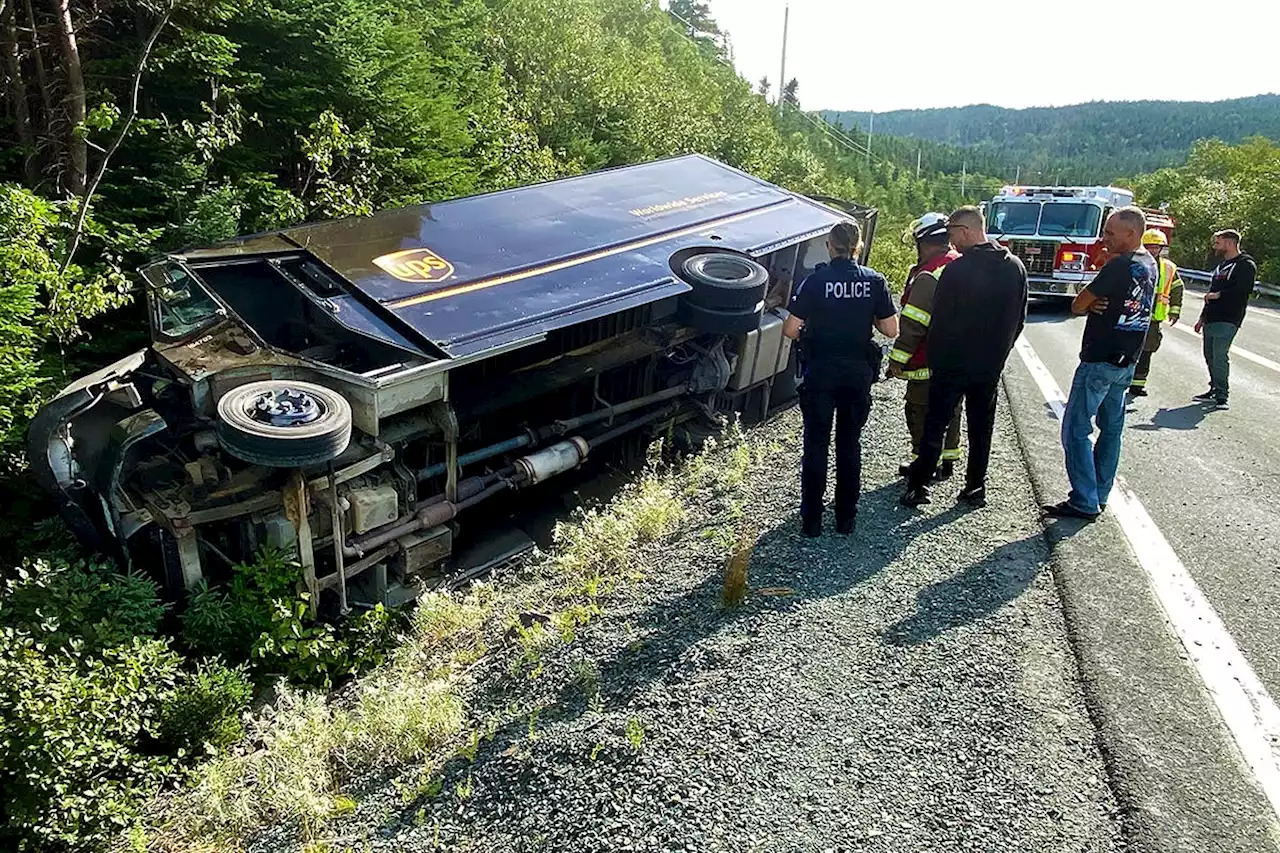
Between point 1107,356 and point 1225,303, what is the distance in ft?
14.5

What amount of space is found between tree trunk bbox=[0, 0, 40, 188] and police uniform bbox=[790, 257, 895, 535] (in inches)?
250

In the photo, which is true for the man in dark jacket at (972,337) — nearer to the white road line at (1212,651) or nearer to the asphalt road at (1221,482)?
the white road line at (1212,651)

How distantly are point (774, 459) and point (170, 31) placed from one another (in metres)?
6.66

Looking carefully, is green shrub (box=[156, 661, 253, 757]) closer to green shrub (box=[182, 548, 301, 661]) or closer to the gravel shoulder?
green shrub (box=[182, 548, 301, 661])

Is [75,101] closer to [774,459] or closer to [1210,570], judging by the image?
[774,459]

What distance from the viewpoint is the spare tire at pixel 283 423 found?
392cm

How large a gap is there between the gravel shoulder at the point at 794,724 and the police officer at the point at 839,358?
294mm

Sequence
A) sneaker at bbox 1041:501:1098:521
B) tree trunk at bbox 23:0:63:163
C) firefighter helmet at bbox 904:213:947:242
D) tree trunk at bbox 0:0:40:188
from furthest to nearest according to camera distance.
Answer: tree trunk at bbox 23:0:63:163 → tree trunk at bbox 0:0:40:188 → firefighter helmet at bbox 904:213:947:242 → sneaker at bbox 1041:501:1098:521

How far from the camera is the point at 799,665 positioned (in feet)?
10.3

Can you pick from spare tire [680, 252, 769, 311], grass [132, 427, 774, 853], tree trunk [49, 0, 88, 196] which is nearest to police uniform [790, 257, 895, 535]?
grass [132, 427, 774, 853]

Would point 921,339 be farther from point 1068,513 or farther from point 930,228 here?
point 1068,513

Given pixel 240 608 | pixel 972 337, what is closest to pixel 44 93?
pixel 240 608

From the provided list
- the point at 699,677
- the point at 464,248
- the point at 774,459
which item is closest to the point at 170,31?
the point at 464,248

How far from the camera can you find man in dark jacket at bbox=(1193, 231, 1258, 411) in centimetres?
715
